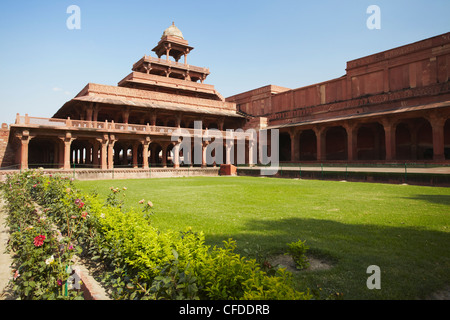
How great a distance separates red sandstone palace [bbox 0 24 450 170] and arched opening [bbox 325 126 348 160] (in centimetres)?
11

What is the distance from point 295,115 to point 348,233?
28659mm

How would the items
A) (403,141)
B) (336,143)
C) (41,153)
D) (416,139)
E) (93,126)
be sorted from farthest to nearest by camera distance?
(41,153), (336,143), (403,141), (416,139), (93,126)

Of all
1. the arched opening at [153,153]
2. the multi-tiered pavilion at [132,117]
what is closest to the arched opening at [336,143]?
the multi-tiered pavilion at [132,117]

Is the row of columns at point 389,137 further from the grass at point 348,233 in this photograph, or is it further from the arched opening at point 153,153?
the arched opening at point 153,153

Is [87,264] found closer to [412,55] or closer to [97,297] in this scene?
[97,297]

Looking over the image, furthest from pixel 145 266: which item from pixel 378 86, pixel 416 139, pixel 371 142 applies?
pixel 371 142

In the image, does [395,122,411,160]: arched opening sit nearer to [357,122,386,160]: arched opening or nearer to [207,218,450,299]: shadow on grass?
[357,122,386,160]: arched opening

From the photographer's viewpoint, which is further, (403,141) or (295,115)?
(295,115)

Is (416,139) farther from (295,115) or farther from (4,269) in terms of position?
(4,269)

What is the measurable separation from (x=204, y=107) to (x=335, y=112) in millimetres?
15092

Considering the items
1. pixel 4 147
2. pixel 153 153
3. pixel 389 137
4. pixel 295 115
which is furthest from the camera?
pixel 153 153

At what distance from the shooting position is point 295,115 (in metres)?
32.4

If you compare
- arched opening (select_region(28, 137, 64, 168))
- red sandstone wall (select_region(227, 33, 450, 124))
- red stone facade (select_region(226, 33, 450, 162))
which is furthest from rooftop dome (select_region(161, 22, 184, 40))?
arched opening (select_region(28, 137, 64, 168))

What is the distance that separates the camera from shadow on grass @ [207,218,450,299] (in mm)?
3135
